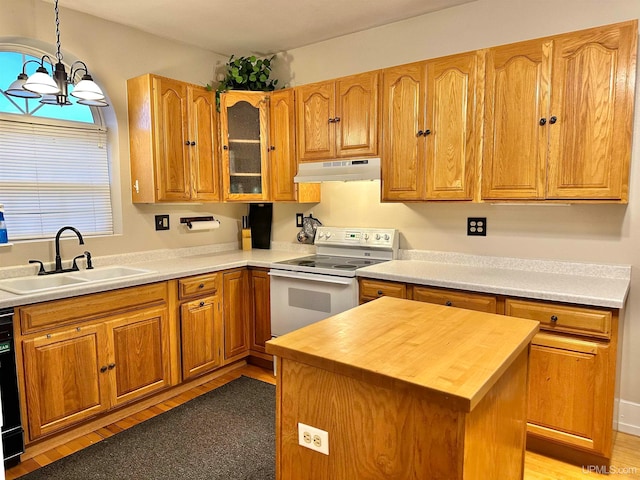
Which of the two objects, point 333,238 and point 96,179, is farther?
point 333,238

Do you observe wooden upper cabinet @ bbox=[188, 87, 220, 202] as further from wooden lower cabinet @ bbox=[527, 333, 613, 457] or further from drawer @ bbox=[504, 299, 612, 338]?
wooden lower cabinet @ bbox=[527, 333, 613, 457]

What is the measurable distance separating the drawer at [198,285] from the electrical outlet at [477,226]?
1.86 m

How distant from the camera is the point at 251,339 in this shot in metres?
3.54

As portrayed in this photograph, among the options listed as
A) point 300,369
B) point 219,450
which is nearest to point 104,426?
point 219,450

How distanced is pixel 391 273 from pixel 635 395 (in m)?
1.59

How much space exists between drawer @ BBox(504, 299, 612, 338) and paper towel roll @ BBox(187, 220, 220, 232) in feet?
8.21

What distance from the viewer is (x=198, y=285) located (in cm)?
312

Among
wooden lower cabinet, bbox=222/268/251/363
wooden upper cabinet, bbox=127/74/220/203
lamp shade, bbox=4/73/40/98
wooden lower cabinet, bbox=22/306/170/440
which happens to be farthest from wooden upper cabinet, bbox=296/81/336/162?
lamp shade, bbox=4/73/40/98

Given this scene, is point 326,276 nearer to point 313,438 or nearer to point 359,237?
point 359,237

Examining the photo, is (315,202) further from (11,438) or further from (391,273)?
(11,438)

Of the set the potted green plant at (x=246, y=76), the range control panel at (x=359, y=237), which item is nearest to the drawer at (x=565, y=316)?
the range control panel at (x=359, y=237)

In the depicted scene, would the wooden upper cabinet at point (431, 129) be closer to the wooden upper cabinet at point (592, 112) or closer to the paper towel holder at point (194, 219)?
the wooden upper cabinet at point (592, 112)

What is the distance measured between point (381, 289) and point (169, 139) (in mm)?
1892

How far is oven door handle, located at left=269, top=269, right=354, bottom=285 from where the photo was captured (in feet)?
9.62
